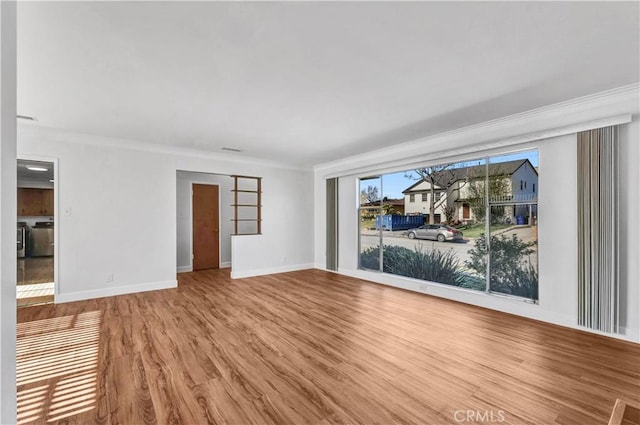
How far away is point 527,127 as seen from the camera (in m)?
3.51

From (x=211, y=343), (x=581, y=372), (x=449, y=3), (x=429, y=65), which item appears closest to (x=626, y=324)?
(x=581, y=372)

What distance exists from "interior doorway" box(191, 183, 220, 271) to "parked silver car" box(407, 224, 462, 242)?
4842 millimetres

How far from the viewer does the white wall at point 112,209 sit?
423cm

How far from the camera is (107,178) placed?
4598mm

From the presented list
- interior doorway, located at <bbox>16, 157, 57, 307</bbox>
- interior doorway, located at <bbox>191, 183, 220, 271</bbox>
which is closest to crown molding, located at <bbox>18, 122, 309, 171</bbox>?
interior doorway, located at <bbox>191, 183, 220, 271</bbox>

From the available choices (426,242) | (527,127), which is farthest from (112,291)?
(527,127)

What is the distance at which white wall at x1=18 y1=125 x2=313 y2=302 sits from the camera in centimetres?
423

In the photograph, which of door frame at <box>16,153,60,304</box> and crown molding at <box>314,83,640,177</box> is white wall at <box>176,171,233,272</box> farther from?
crown molding at <box>314,83,640,177</box>

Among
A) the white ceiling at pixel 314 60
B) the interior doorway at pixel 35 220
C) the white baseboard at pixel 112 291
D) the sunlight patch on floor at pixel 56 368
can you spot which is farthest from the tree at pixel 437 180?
the interior doorway at pixel 35 220

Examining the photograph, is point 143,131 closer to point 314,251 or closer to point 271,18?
point 271,18

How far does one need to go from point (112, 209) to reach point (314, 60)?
14.3 feet

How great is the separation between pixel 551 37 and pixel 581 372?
267 centimetres

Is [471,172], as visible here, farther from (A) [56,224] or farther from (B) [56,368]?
(A) [56,224]

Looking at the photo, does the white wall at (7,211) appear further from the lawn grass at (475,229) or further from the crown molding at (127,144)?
the lawn grass at (475,229)
